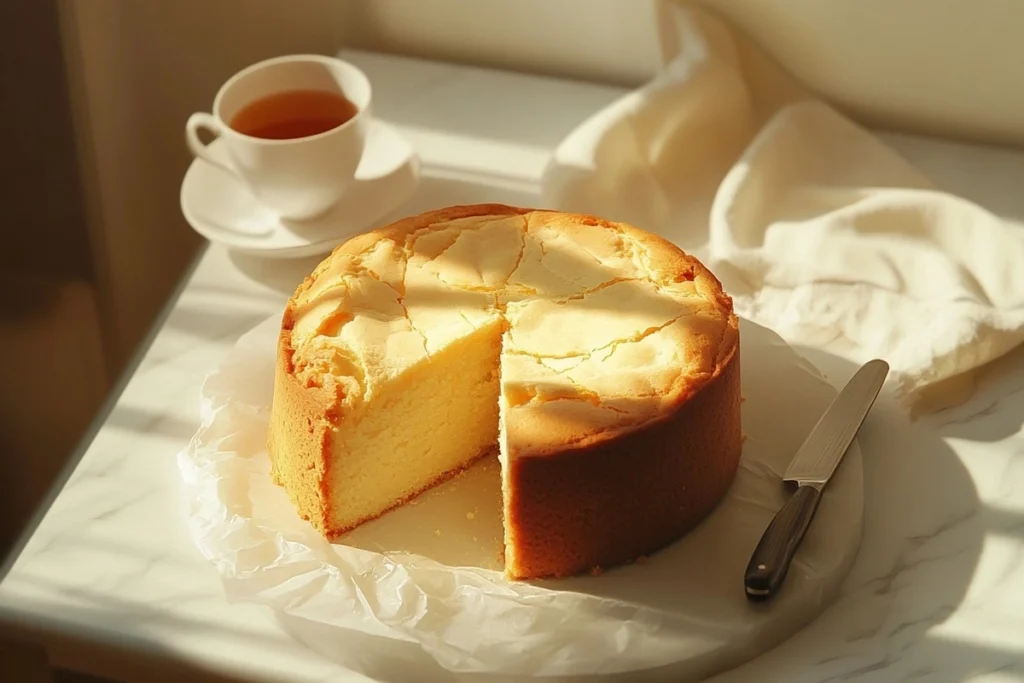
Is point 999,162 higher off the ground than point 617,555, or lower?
higher

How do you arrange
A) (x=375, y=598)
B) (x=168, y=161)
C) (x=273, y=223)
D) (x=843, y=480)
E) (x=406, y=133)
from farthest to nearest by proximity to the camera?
(x=168, y=161) < (x=406, y=133) < (x=273, y=223) < (x=843, y=480) < (x=375, y=598)

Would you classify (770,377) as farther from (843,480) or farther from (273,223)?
(273,223)

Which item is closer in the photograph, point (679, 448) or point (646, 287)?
point (679, 448)

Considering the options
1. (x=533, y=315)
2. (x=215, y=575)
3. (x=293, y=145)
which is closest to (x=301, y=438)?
(x=215, y=575)

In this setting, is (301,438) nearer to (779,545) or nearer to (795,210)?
(779,545)

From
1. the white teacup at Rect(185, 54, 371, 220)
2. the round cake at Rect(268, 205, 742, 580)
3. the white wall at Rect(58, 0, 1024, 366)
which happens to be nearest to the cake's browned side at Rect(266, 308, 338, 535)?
the round cake at Rect(268, 205, 742, 580)

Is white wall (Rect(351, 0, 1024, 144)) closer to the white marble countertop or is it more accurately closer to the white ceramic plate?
the white marble countertop

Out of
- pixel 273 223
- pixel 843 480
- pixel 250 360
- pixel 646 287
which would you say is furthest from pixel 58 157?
pixel 843 480
